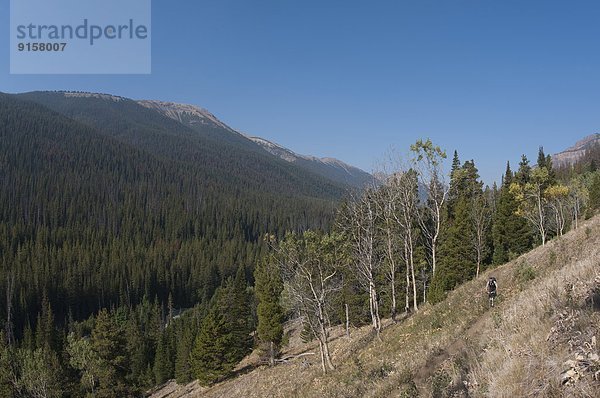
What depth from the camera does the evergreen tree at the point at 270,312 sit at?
40.9 m

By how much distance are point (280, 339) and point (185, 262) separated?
81767mm

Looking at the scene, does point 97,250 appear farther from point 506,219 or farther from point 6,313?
point 506,219

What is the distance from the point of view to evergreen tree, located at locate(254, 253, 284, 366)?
40875 mm

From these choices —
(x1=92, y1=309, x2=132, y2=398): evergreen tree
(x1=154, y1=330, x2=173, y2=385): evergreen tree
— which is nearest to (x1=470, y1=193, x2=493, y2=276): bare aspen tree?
(x1=92, y1=309, x2=132, y2=398): evergreen tree

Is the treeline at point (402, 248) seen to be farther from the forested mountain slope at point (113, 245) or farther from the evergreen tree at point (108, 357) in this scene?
the forested mountain slope at point (113, 245)

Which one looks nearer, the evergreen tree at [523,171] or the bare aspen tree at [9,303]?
the evergreen tree at [523,171]

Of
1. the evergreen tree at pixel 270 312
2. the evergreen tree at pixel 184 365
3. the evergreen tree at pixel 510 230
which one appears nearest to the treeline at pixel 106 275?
the evergreen tree at pixel 184 365

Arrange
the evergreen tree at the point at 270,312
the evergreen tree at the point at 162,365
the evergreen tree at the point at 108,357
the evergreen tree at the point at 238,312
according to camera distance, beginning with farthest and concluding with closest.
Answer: the evergreen tree at the point at 162,365
the evergreen tree at the point at 238,312
the evergreen tree at the point at 270,312
the evergreen tree at the point at 108,357

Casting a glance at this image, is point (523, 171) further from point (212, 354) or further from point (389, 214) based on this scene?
point (212, 354)

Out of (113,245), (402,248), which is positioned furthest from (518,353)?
(113,245)

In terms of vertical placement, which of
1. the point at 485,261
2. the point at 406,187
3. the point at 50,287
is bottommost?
the point at 50,287

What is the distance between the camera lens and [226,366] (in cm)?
3959

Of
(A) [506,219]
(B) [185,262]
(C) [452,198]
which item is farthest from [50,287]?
(A) [506,219]

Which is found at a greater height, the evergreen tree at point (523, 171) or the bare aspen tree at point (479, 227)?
the evergreen tree at point (523, 171)
